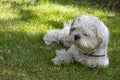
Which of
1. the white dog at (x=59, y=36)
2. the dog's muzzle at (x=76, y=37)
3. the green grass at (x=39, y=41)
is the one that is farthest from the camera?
the white dog at (x=59, y=36)

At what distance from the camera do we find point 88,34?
233 inches

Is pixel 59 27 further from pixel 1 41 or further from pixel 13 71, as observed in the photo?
pixel 13 71

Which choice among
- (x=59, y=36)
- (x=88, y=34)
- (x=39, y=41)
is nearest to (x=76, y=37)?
(x=88, y=34)

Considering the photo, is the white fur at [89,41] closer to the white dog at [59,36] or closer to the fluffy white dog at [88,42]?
the fluffy white dog at [88,42]

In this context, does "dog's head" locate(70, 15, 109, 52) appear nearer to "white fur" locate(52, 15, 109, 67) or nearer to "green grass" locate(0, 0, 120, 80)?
"white fur" locate(52, 15, 109, 67)

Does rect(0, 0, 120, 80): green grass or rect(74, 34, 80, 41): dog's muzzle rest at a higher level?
rect(74, 34, 80, 41): dog's muzzle

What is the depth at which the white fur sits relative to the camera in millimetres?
5922

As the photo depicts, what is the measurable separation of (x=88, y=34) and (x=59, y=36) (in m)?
1.35

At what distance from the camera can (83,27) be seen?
19.5 feet

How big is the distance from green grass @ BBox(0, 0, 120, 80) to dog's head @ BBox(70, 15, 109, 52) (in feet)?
1.56

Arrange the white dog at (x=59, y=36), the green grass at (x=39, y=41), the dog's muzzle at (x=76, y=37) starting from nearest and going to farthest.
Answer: the dog's muzzle at (x=76, y=37) → the green grass at (x=39, y=41) → the white dog at (x=59, y=36)

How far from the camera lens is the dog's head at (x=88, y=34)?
5.91 meters

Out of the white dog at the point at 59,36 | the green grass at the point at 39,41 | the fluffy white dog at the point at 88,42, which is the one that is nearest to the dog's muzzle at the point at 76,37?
the fluffy white dog at the point at 88,42

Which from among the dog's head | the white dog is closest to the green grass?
the white dog
